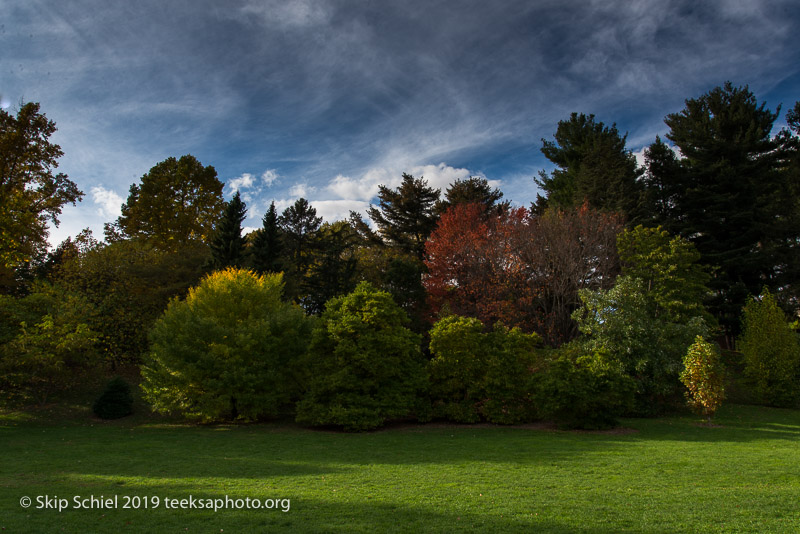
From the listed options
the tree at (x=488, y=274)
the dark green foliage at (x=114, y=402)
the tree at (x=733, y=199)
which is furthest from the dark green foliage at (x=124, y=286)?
the tree at (x=733, y=199)

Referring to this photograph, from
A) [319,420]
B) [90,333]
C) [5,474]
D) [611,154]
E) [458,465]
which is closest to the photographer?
[5,474]

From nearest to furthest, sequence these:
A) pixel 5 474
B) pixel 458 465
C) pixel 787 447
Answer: pixel 5 474
pixel 458 465
pixel 787 447

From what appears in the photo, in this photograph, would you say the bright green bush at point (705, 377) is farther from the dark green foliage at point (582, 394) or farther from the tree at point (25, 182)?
the tree at point (25, 182)

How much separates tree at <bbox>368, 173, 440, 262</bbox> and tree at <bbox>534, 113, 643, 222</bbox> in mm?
11270

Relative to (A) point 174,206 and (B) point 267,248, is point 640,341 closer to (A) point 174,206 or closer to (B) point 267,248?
(B) point 267,248

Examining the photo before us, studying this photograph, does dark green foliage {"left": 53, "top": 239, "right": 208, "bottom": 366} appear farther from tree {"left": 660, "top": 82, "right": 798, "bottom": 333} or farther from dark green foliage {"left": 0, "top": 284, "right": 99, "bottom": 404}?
tree {"left": 660, "top": 82, "right": 798, "bottom": 333}

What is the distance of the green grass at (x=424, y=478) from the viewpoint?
6.02 meters

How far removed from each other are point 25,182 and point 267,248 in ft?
44.5

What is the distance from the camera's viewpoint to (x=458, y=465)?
10.3 metres

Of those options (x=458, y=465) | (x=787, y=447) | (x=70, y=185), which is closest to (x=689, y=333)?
(x=787, y=447)

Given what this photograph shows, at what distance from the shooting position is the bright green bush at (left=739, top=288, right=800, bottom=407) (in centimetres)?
2259

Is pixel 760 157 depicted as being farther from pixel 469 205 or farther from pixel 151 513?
pixel 151 513

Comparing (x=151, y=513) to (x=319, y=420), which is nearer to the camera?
(x=151, y=513)

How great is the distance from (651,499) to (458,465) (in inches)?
168
